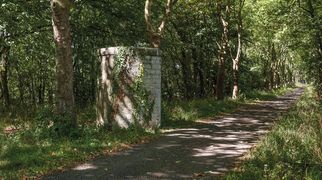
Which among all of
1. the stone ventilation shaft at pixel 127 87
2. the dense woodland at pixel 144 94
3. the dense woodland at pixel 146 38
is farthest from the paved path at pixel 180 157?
the dense woodland at pixel 146 38

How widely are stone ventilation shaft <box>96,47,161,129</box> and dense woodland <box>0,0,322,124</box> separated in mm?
1511

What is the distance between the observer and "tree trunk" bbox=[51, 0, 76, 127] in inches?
479

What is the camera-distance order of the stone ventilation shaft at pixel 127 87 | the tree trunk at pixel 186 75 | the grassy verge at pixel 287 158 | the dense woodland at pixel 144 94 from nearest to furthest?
the grassy verge at pixel 287 158, the dense woodland at pixel 144 94, the stone ventilation shaft at pixel 127 87, the tree trunk at pixel 186 75

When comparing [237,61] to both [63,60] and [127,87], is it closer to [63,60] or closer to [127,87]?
[127,87]

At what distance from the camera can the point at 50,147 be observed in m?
10.4

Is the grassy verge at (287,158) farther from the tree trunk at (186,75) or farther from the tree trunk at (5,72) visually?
the tree trunk at (5,72)

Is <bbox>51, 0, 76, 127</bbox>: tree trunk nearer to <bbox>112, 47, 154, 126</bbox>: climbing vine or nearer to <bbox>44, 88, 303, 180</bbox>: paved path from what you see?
<bbox>112, 47, 154, 126</bbox>: climbing vine

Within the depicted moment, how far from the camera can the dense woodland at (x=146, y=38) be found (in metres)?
17.3

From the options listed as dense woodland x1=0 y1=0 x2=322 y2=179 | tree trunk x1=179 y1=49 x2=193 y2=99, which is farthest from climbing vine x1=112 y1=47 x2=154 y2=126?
tree trunk x1=179 y1=49 x2=193 y2=99

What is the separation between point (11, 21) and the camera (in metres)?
17.4

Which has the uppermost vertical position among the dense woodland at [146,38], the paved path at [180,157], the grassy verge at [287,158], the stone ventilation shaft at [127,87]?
the dense woodland at [146,38]

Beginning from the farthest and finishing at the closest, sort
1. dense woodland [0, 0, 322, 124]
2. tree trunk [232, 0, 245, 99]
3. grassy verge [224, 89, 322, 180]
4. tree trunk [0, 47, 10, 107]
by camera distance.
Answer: tree trunk [0, 47, 10, 107] → tree trunk [232, 0, 245, 99] → dense woodland [0, 0, 322, 124] → grassy verge [224, 89, 322, 180]

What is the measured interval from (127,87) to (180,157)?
4334 mm

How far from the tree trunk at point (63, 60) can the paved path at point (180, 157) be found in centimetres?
251
